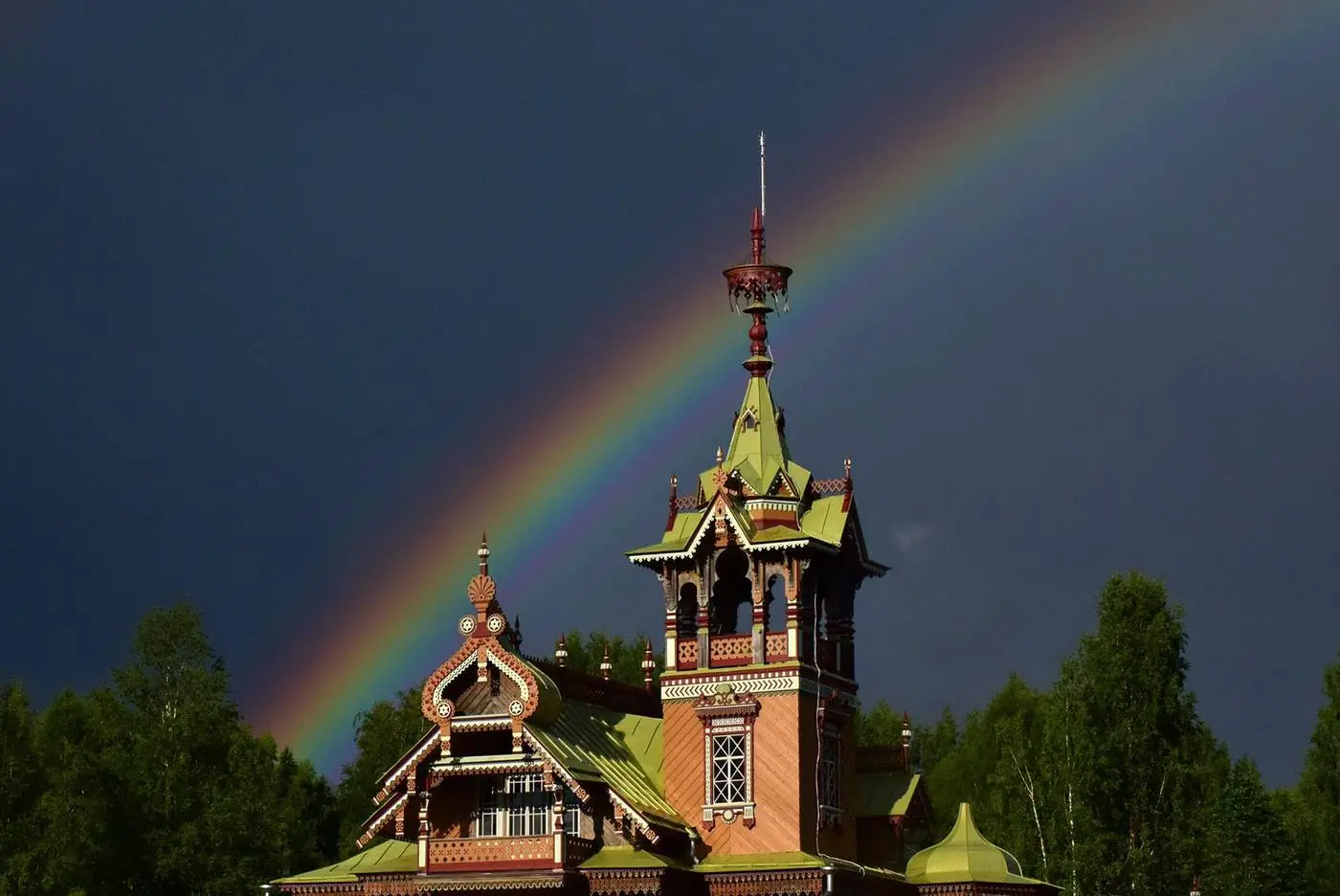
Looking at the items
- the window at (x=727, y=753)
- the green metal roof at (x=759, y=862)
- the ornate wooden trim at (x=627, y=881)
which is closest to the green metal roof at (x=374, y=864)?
the ornate wooden trim at (x=627, y=881)

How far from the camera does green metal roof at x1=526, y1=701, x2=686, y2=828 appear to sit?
2406 inches

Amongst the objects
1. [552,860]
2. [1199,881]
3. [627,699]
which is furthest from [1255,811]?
[552,860]

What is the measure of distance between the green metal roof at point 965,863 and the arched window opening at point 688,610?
886 centimetres

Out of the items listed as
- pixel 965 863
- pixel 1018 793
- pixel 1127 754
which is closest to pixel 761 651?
pixel 965 863

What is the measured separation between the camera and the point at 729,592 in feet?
221

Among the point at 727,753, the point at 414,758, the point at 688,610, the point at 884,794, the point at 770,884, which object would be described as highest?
the point at 688,610

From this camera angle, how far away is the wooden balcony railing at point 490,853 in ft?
199

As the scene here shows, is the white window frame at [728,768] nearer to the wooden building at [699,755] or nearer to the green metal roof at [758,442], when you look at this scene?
Result: the wooden building at [699,755]

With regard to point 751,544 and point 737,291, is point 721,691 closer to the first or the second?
point 751,544

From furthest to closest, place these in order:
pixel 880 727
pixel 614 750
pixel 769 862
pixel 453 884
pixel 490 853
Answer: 1. pixel 880 727
2. pixel 614 750
3. pixel 490 853
4. pixel 453 884
5. pixel 769 862

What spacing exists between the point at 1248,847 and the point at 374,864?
29.2 m

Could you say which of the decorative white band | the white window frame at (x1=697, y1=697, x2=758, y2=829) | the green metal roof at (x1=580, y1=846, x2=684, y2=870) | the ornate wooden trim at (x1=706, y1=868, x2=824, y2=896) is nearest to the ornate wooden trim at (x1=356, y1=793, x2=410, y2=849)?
the green metal roof at (x1=580, y1=846, x2=684, y2=870)

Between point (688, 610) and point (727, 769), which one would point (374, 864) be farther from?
point (688, 610)

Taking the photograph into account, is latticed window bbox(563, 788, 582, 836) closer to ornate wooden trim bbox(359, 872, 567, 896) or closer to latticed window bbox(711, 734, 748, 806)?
ornate wooden trim bbox(359, 872, 567, 896)
